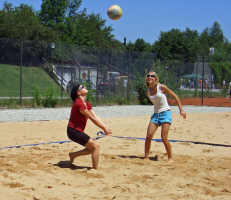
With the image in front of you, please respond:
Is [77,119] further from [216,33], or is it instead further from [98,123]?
[216,33]

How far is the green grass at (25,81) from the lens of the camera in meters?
16.9

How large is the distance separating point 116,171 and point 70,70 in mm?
12295

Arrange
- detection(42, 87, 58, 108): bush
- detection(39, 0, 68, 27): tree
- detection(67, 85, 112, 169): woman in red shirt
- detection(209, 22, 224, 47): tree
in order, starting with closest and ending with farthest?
detection(67, 85, 112, 169): woman in red shirt
detection(42, 87, 58, 108): bush
detection(39, 0, 68, 27): tree
detection(209, 22, 224, 47): tree

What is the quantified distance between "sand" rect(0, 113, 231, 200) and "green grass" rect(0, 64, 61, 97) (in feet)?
25.4

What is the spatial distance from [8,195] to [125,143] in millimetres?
4232

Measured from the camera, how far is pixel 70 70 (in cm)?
1744

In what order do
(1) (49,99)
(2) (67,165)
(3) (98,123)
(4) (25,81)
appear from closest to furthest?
(3) (98,123) → (2) (67,165) → (1) (49,99) → (4) (25,81)

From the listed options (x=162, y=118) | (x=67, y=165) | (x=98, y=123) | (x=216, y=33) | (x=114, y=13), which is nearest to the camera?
(x=98, y=123)

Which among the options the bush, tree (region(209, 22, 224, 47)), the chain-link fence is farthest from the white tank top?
tree (region(209, 22, 224, 47))

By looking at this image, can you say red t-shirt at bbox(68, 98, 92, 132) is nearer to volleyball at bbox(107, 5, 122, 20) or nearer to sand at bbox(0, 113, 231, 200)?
sand at bbox(0, 113, 231, 200)

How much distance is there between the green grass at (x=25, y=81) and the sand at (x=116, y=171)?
25.4ft

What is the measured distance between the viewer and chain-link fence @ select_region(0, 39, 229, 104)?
1667 cm

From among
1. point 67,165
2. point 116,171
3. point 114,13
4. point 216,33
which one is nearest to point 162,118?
point 116,171

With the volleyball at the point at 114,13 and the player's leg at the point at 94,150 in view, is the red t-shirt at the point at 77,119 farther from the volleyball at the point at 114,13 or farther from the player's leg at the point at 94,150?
the volleyball at the point at 114,13
